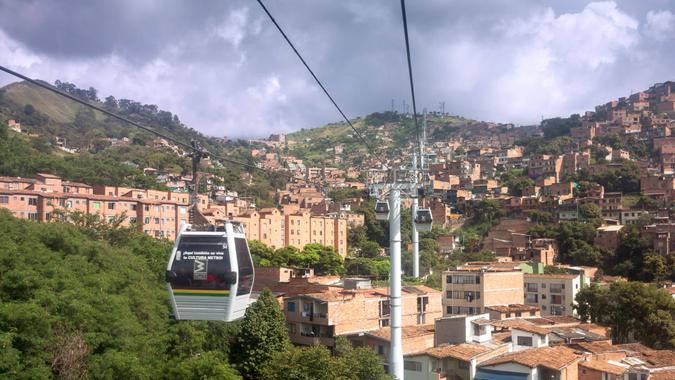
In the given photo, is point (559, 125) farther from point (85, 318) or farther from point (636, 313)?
point (85, 318)

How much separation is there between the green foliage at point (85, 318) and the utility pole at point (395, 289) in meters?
5.40

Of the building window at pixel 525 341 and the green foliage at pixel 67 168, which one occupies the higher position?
the green foliage at pixel 67 168

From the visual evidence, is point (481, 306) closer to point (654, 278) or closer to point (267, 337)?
point (267, 337)

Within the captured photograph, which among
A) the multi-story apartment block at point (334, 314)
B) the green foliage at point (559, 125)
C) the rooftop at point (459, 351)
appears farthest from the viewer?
the green foliage at point (559, 125)

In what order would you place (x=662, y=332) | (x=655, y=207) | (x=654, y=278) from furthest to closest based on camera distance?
(x=655, y=207), (x=654, y=278), (x=662, y=332)

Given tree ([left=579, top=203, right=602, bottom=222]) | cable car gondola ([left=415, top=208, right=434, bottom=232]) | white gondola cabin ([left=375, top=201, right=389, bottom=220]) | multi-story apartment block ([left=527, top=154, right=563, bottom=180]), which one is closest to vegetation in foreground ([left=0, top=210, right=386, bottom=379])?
cable car gondola ([left=415, top=208, right=434, bottom=232])

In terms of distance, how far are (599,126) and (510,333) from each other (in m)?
84.1

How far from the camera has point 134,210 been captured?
46.0 metres

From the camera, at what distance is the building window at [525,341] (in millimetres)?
24308

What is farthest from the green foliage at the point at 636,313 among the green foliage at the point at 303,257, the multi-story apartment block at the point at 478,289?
the green foliage at the point at 303,257

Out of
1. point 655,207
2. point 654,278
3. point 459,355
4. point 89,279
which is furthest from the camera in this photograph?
point 655,207

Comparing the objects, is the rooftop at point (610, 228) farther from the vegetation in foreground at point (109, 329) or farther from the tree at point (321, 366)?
the tree at point (321, 366)

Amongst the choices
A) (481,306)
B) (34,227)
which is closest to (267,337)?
(34,227)

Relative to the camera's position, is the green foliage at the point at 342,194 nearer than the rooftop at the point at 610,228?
No
